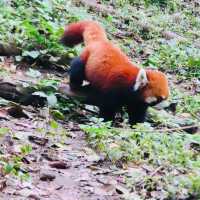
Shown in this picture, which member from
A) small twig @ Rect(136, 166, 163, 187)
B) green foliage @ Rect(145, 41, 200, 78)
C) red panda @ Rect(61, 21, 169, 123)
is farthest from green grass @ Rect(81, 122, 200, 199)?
green foliage @ Rect(145, 41, 200, 78)

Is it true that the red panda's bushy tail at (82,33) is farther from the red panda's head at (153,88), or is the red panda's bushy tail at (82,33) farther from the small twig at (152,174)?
the small twig at (152,174)

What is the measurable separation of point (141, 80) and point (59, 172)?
2.11 metres

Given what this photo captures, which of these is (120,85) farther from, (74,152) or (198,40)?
(198,40)

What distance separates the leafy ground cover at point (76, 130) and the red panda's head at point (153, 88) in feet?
0.97

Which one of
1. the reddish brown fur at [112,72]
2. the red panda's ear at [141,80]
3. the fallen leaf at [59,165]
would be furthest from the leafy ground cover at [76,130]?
the red panda's ear at [141,80]

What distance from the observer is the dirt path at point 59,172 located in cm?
407

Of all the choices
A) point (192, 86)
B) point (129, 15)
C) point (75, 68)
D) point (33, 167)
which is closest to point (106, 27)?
point (129, 15)

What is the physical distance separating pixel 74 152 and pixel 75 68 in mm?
1911

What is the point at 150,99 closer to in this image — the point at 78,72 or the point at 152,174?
the point at 78,72

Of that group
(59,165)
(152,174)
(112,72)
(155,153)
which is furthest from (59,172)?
(112,72)

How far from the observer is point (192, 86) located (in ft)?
31.4

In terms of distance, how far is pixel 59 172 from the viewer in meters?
4.61

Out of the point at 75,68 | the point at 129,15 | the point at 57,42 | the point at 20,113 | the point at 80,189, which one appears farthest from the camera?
the point at 129,15

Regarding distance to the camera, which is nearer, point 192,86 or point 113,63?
point 113,63
